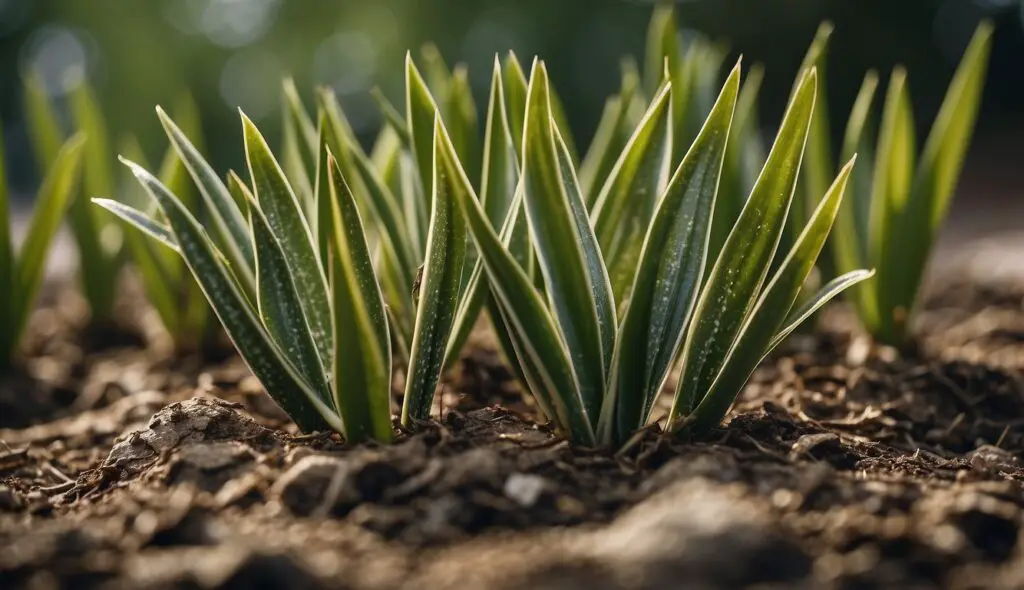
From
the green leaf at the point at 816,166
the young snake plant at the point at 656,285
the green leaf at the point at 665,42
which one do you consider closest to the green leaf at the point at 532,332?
the young snake plant at the point at 656,285

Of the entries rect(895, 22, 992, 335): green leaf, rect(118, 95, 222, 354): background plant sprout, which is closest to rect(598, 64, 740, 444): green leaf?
rect(895, 22, 992, 335): green leaf

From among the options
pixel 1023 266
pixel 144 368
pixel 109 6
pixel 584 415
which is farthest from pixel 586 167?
pixel 109 6

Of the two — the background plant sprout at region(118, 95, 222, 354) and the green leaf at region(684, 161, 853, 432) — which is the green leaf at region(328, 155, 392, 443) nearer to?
the green leaf at region(684, 161, 853, 432)

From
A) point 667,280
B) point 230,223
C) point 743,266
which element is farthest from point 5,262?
point 743,266

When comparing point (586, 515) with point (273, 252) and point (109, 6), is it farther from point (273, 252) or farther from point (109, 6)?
point (109, 6)

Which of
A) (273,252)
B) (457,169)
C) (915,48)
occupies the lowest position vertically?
(273,252)

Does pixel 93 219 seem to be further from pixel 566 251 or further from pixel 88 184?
pixel 566 251

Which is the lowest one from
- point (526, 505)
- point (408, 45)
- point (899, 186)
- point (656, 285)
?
point (526, 505)
